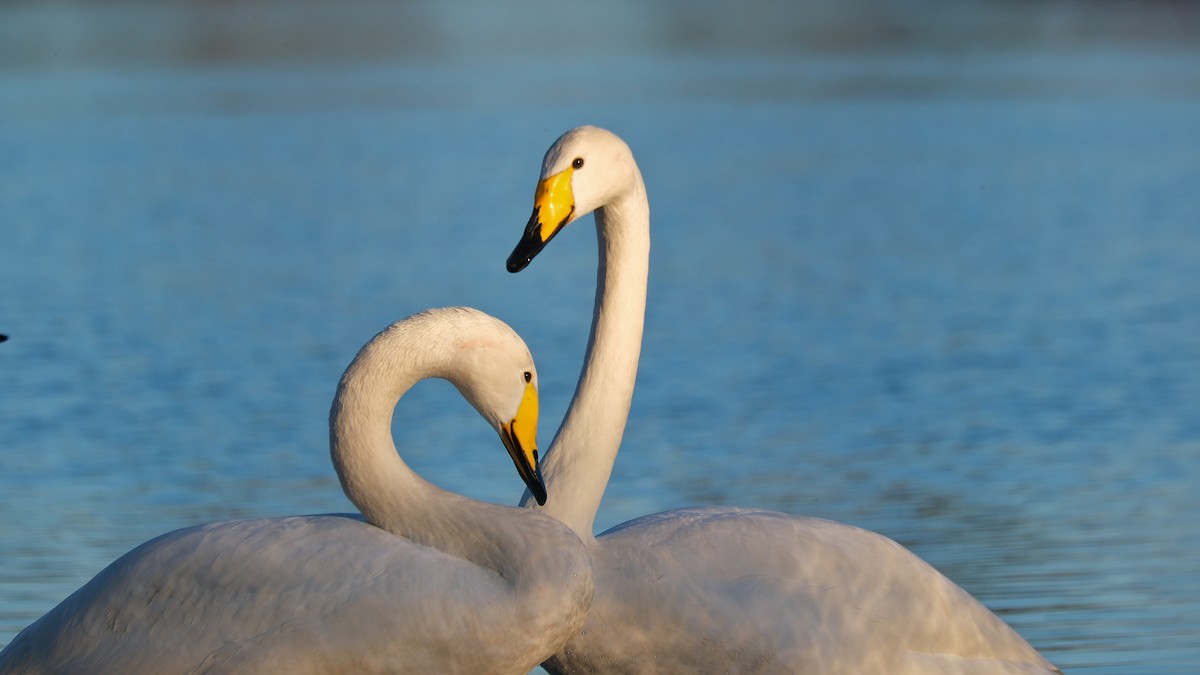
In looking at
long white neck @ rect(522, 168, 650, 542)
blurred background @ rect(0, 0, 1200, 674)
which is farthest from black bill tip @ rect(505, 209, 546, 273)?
blurred background @ rect(0, 0, 1200, 674)

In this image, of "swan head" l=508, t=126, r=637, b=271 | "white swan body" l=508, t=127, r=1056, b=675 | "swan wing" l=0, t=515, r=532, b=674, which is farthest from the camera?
"swan head" l=508, t=126, r=637, b=271

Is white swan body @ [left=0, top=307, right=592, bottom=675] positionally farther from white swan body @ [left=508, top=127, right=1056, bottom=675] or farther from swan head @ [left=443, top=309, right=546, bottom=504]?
white swan body @ [left=508, top=127, right=1056, bottom=675]

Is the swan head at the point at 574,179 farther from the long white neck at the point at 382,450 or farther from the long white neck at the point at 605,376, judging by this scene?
the long white neck at the point at 382,450

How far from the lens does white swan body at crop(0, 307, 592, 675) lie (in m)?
5.84

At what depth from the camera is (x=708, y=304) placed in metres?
17.8

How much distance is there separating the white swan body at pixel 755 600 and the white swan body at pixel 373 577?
23.7 inches

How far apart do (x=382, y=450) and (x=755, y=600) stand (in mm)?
1270

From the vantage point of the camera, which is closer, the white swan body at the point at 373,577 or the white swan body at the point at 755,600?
the white swan body at the point at 373,577

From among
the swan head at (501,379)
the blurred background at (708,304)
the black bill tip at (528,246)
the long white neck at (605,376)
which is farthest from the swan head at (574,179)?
the blurred background at (708,304)

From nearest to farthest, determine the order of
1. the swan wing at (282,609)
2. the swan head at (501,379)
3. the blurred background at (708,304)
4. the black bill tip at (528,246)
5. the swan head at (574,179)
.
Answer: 1. the swan wing at (282,609)
2. the swan head at (501,379)
3. the black bill tip at (528,246)
4. the swan head at (574,179)
5. the blurred background at (708,304)

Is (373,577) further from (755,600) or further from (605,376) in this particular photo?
(605,376)

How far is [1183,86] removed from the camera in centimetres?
4044

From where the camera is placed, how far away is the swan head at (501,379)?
19.9ft

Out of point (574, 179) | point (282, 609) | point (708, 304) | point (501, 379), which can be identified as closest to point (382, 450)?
point (501, 379)
